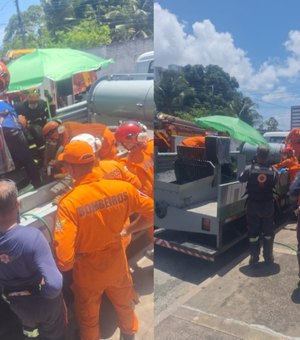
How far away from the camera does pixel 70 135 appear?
1496 millimetres

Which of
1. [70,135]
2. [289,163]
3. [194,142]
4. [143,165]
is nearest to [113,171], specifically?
[143,165]

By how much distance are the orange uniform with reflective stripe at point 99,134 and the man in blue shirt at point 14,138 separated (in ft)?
0.52

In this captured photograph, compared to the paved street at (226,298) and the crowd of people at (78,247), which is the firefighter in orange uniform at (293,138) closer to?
the crowd of people at (78,247)

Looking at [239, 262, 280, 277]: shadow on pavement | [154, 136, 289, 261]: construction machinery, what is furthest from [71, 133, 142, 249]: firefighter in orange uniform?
[239, 262, 280, 277]: shadow on pavement

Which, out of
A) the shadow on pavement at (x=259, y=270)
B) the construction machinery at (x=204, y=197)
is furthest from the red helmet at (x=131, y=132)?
the shadow on pavement at (x=259, y=270)

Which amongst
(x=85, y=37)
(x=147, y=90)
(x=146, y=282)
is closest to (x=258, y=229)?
(x=146, y=282)

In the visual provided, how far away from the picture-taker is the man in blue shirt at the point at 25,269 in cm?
112

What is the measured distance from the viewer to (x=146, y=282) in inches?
47.9

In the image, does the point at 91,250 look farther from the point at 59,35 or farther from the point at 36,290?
the point at 59,35

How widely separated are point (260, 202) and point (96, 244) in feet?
2.74

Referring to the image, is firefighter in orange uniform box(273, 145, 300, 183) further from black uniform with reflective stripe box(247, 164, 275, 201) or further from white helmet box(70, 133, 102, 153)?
white helmet box(70, 133, 102, 153)

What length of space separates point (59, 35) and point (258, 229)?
1.18 meters

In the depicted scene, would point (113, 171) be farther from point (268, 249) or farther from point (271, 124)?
point (268, 249)

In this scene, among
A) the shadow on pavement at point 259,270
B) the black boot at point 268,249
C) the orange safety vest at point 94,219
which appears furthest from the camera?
the shadow on pavement at point 259,270
